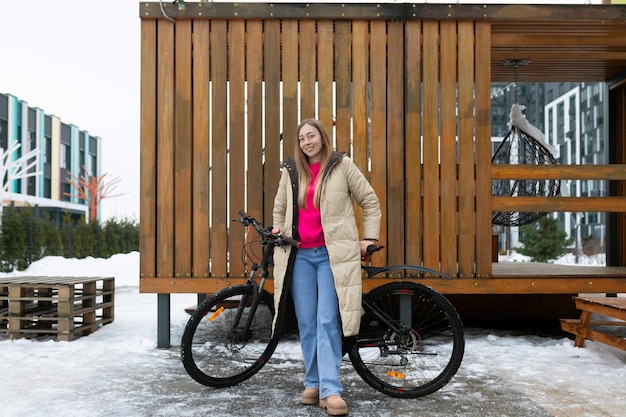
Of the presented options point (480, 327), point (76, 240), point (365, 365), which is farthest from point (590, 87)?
point (365, 365)

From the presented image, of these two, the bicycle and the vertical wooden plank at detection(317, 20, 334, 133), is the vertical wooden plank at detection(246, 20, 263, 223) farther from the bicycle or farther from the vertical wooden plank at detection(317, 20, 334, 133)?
the bicycle

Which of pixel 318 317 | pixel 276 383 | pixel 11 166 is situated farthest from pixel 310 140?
pixel 11 166

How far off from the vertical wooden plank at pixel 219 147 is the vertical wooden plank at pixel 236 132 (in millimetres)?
51

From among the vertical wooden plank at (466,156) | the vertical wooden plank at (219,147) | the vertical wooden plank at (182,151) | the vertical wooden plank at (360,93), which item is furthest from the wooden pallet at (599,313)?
the vertical wooden plank at (182,151)

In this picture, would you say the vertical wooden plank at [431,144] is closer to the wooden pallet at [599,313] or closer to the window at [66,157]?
the wooden pallet at [599,313]

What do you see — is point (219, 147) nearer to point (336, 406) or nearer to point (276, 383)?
point (276, 383)

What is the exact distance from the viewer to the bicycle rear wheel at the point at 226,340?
4.25 metres

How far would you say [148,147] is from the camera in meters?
5.90

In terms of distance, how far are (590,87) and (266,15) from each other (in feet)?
149

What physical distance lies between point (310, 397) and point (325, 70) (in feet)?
10.3

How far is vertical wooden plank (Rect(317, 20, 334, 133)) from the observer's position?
19.4 feet

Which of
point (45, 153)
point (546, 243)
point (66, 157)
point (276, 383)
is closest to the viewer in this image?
point (276, 383)

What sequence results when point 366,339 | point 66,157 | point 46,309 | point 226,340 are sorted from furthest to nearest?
point 66,157 → point 46,309 → point 226,340 → point 366,339

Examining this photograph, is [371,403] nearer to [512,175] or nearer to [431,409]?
[431,409]
